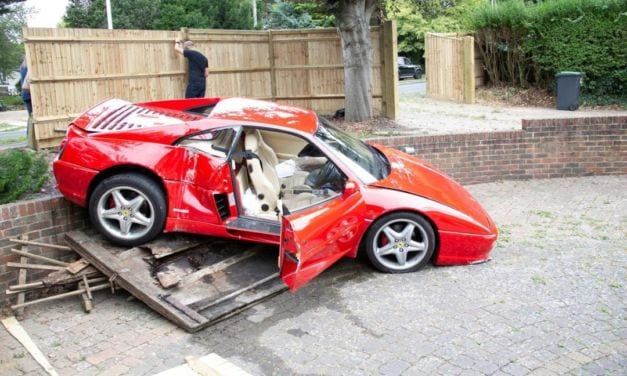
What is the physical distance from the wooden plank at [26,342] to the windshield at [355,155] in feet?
10.1

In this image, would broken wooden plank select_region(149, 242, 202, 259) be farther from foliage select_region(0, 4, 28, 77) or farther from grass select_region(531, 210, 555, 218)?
foliage select_region(0, 4, 28, 77)

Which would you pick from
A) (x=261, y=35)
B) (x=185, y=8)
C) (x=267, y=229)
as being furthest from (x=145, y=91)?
(x=185, y=8)

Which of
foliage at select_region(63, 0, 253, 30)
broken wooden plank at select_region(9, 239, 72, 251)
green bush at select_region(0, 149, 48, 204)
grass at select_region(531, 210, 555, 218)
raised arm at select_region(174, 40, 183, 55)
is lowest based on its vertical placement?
grass at select_region(531, 210, 555, 218)

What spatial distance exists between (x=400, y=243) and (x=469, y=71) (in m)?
14.9


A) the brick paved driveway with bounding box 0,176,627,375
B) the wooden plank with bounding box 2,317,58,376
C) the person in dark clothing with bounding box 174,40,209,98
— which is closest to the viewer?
the brick paved driveway with bounding box 0,176,627,375

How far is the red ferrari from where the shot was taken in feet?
20.1

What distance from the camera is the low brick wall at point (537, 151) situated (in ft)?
32.5

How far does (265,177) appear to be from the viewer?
6.61 m

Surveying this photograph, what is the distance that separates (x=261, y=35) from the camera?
586 inches

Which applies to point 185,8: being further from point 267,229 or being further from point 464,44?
point 267,229

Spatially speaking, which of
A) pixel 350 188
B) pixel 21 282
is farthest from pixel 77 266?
pixel 350 188

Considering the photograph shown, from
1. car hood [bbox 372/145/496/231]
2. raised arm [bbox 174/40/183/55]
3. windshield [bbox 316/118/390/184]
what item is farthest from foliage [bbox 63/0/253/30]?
car hood [bbox 372/145/496/231]

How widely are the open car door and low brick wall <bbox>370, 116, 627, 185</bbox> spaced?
4.03m

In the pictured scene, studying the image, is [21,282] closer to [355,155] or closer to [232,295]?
[232,295]
